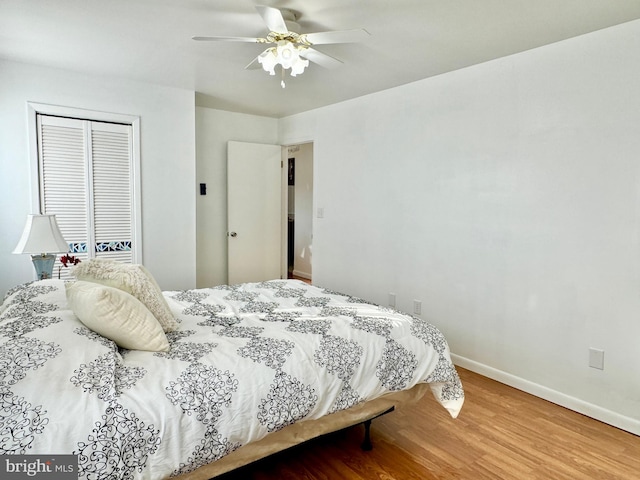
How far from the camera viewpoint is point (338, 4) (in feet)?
7.34

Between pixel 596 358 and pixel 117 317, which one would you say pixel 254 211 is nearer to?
pixel 117 317

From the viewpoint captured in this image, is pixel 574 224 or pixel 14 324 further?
pixel 574 224

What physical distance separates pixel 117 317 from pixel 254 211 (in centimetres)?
362

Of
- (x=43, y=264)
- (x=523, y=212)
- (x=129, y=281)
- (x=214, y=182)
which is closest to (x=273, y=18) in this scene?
(x=129, y=281)

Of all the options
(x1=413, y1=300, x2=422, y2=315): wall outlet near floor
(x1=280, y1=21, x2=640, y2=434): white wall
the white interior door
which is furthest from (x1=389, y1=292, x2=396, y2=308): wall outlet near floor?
the white interior door

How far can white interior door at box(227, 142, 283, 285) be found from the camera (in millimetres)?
5031

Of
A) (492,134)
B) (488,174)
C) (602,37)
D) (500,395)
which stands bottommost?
(500,395)

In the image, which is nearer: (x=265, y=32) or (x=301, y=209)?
(x=265, y=32)

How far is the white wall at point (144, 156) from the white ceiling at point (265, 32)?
0.57ft

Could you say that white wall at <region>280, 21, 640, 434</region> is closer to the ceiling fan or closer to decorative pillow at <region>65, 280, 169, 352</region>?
the ceiling fan

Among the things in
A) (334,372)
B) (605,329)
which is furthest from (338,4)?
(605,329)

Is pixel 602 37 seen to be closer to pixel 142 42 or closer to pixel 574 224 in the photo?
pixel 574 224

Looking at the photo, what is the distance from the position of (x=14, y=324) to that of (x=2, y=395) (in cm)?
52

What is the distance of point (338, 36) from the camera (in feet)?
7.49
